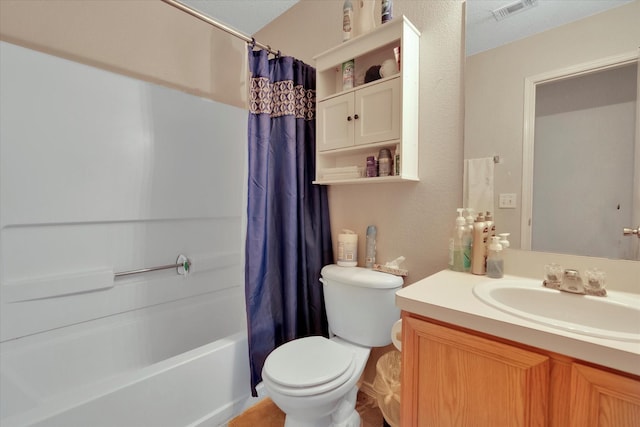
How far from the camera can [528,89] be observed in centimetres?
104

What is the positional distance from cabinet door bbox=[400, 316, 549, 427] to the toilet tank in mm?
422

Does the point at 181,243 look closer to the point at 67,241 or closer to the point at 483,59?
the point at 67,241

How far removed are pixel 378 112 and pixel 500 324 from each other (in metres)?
1.00

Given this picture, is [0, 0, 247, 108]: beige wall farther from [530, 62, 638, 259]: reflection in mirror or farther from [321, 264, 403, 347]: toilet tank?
[530, 62, 638, 259]: reflection in mirror

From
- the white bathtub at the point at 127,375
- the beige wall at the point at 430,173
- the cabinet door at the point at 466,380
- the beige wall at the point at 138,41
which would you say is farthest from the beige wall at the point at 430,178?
the beige wall at the point at 138,41

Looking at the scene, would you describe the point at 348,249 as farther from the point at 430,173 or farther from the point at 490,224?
the point at 490,224

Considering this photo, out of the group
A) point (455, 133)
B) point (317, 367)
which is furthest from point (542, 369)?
point (455, 133)

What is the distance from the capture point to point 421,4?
4.27ft

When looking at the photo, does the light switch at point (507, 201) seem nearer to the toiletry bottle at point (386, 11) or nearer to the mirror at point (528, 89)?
the mirror at point (528, 89)

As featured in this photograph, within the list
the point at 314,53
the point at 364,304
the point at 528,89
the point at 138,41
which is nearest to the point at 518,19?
the point at 528,89

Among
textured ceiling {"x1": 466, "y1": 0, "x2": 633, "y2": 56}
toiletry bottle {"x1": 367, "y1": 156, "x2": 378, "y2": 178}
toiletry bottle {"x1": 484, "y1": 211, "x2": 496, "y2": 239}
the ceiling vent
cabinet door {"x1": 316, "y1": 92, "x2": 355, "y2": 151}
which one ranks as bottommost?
toiletry bottle {"x1": 484, "y1": 211, "x2": 496, "y2": 239}

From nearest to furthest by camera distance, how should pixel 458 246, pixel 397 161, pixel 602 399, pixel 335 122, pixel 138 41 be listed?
pixel 602 399 < pixel 458 246 < pixel 397 161 < pixel 335 122 < pixel 138 41

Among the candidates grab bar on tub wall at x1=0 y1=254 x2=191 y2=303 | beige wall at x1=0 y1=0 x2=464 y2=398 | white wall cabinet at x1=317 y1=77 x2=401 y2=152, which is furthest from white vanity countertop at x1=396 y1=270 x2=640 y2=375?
grab bar on tub wall at x1=0 y1=254 x2=191 y2=303

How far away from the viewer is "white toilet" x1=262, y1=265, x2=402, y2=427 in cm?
105
